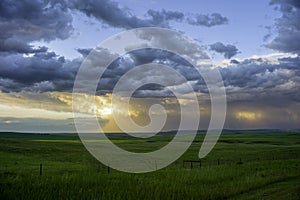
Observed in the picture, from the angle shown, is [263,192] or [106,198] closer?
[106,198]

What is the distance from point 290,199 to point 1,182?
1516cm

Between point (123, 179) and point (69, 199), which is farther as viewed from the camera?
point (123, 179)

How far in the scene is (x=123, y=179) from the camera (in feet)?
79.9

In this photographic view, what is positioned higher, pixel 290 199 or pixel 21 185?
pixel 21 185

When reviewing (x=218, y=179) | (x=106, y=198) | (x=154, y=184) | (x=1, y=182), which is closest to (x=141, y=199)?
(x=106, y=198)

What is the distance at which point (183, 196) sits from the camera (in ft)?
68.8

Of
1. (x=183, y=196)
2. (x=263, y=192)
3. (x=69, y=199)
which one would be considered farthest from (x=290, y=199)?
(x=69, y=199)

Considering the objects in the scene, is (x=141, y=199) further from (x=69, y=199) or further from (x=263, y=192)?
(x=263, y=192)

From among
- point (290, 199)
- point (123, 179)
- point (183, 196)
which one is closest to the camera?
point (290, 199)

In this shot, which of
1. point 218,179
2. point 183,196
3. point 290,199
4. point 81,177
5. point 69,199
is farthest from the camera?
point 218,179

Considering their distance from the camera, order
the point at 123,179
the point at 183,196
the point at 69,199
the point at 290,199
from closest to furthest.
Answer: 1. the point at 69,199
2. the point at 290,199
3. the point at 183,196
4. the point at 123,179

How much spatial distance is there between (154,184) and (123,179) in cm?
271

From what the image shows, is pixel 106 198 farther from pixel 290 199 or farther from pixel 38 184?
pixel 290 199

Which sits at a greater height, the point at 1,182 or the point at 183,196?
the point at 1,182
